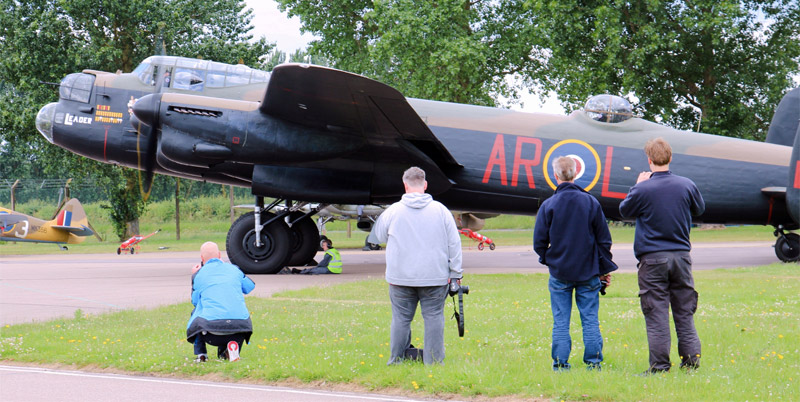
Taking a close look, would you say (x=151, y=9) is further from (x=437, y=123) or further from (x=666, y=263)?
(x=666, y=263)

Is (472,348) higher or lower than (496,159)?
lower

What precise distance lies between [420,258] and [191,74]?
11.5m

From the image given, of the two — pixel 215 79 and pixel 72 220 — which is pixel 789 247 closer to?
pixel 215 79

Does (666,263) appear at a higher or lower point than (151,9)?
lower

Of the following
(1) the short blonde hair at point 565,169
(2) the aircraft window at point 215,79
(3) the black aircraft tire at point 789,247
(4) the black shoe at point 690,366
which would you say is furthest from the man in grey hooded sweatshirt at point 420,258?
(3) the black aircraft tire at point 789,247

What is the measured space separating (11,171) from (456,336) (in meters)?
68.4

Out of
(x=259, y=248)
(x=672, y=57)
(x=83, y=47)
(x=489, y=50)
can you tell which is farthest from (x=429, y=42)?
(x=259, y=248)

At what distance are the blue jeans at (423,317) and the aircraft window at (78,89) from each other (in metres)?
12.5

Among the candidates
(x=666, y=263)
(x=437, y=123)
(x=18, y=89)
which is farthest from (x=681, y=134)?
(x=18, y=89)

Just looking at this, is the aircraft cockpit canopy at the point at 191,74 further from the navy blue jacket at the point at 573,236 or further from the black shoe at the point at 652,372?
the black shoe at the point at 652,372

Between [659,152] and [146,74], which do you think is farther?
[146,74]

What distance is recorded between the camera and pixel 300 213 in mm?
17688

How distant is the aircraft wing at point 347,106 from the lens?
13375mm

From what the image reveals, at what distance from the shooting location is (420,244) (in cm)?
650
